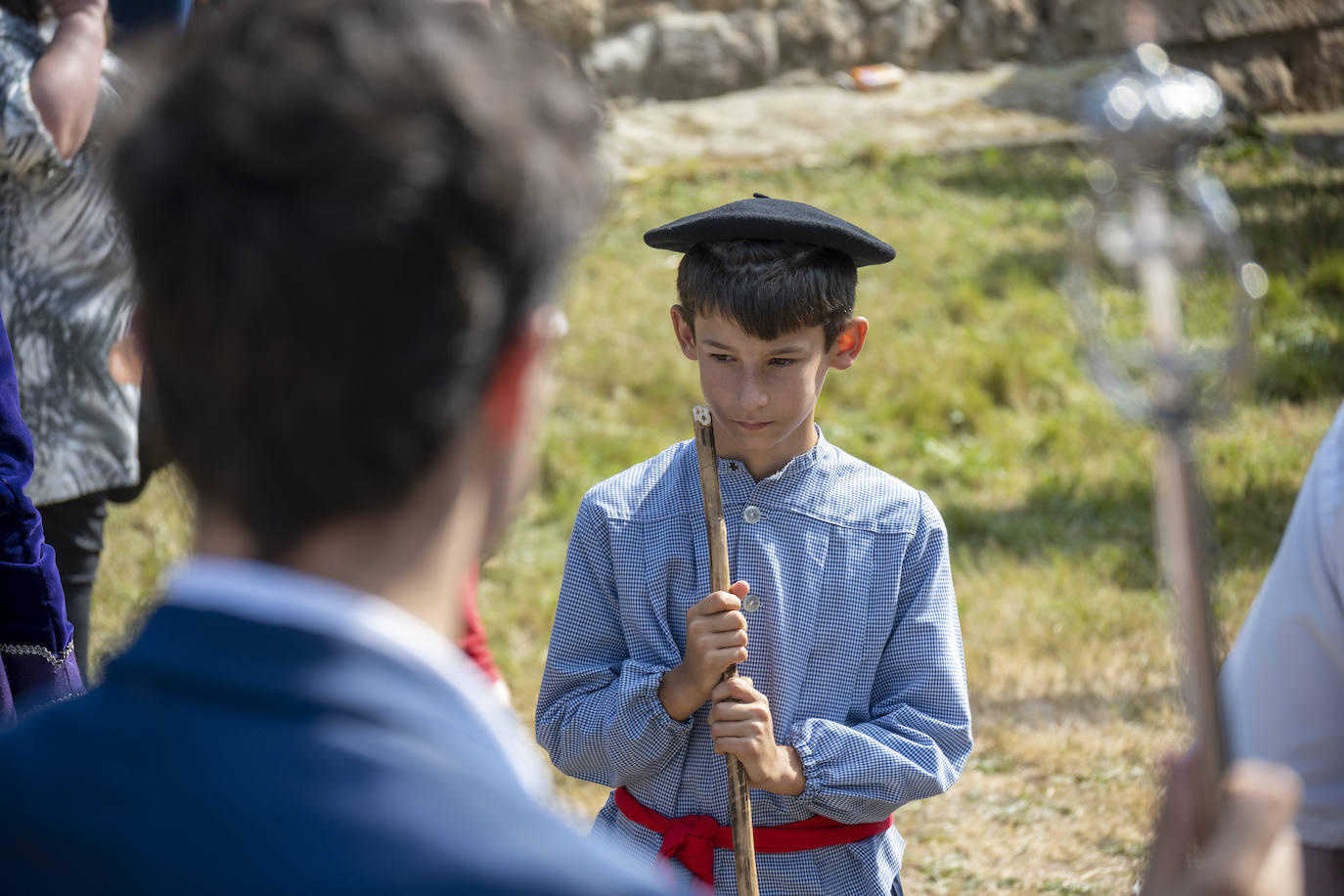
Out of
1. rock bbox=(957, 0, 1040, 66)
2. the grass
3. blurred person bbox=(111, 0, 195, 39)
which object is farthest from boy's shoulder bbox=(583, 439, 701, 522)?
rock bbox=(957, 0, 1040, 66)

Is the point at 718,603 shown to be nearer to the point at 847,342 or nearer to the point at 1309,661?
the point at 847,342

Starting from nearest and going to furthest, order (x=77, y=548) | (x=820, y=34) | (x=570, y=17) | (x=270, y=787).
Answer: (x=270, y=787) < (x=77, y=548) < (x=570, y=17) < (x=820, y=34)

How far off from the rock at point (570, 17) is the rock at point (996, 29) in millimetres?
3593

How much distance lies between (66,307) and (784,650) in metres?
2.00

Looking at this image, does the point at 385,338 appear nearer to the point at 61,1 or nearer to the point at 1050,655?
the point at 61,1

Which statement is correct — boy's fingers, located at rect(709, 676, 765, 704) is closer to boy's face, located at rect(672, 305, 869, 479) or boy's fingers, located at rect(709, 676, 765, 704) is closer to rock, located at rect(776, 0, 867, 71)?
boy's face, located at rect(672, 305, 869, 479)

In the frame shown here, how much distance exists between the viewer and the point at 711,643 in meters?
2.00

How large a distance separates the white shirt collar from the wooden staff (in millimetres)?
1181

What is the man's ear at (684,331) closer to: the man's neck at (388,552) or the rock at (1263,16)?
the man's neck at (388,552)

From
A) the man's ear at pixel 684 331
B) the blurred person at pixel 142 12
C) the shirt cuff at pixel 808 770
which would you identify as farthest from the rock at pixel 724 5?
the shirt cuff at pixel 808 770

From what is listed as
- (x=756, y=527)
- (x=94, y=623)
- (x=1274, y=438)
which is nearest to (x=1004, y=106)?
(x=1274, y=438)

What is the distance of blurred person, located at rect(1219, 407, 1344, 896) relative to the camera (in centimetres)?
135

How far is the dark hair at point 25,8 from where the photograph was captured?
316 cm

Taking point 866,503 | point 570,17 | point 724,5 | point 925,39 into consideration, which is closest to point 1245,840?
point 866,503
